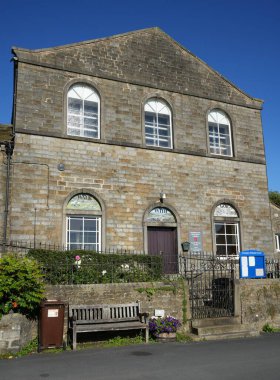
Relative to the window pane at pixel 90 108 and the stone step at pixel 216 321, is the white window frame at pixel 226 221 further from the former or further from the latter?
the window pane at pixel 90 108

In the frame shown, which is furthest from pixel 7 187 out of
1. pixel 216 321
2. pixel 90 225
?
pixel 216 321

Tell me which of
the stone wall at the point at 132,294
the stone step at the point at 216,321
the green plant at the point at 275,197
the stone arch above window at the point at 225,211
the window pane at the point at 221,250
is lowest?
the stone step at the point at 216,321

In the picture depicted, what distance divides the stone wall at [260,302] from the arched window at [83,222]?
5378 mm

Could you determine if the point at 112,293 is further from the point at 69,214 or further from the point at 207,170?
the point at 207,170

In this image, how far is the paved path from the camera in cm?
729

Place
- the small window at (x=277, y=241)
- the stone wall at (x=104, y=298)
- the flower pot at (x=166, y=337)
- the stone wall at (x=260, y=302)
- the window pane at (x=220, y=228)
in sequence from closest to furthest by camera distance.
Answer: the stone wall at (x=104, y=298), the flower pot at (x=166, y=337), the stone wall at (x=260, y=302), the window pane at (x=220, y=228), the small window at (x=277, y=241)

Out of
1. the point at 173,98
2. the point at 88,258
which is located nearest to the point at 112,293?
the point at 88,258

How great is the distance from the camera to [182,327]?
37.7 feet

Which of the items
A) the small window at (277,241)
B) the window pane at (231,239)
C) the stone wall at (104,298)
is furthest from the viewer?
the small window at (277,241)

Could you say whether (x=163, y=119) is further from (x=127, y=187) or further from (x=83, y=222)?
(x=83, y=222)

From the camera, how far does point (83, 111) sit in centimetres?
1595

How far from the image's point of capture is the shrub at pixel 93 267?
11.0m

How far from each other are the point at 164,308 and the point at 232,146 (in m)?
9.96

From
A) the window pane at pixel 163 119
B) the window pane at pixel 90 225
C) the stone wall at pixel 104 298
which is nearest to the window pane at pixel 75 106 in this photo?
the window pane at pixel 163 119
